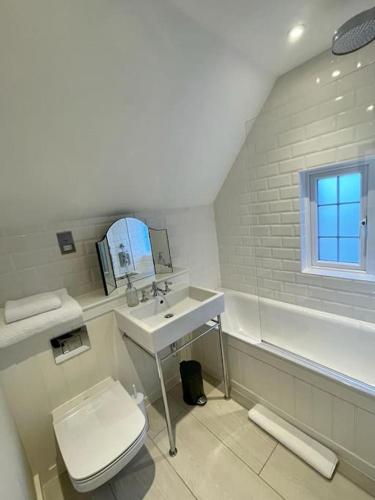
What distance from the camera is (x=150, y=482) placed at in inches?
52.0

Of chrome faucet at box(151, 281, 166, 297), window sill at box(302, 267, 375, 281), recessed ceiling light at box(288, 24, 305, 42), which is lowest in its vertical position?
window sill at box(302, 267, 375, 281)

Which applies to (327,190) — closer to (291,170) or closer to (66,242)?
(291,170)

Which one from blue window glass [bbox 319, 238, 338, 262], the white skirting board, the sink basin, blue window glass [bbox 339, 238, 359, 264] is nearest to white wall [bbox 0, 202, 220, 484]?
the sink basin

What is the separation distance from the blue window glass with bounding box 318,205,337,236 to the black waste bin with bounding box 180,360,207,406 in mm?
1529

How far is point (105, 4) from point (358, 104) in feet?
5.05

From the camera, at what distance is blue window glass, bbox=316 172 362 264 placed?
167cm

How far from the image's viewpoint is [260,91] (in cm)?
175

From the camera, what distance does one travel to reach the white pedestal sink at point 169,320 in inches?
52.2

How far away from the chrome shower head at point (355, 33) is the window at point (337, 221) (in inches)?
28.1

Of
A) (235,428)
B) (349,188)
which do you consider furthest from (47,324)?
(349,188)

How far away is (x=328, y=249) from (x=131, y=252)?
1.62 m

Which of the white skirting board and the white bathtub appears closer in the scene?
the white skirting board

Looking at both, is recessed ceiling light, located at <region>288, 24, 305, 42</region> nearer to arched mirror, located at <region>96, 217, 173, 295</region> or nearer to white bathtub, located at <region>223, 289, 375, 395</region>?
arched mirror, located at <region>96, 217, 173, 295</region>

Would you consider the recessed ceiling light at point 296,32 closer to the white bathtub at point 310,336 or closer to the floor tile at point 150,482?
the white bathtub at point 310,336
